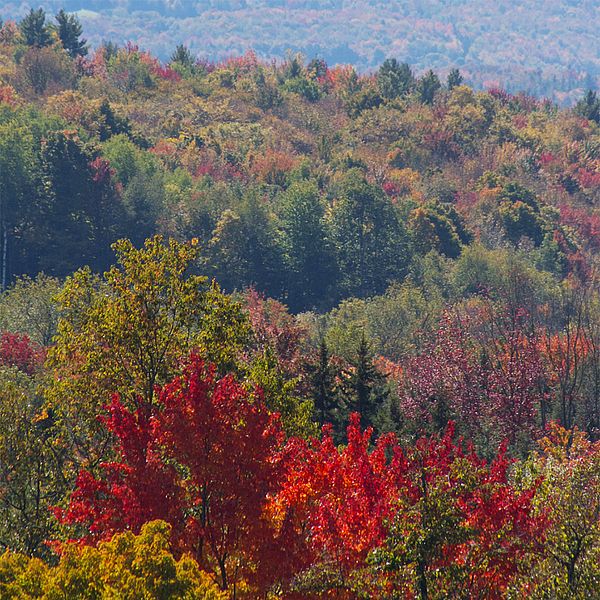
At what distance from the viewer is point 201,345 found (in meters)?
27.1

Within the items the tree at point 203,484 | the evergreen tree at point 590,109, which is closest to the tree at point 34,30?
the evergreen tree at point 590,109

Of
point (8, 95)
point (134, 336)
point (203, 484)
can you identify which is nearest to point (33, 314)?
point (134, 336)

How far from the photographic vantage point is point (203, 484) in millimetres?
21234

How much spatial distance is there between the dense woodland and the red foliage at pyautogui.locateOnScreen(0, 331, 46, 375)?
316mm

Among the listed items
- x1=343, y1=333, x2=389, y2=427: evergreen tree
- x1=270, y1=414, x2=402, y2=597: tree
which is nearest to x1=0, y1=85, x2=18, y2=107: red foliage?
x1=343, y1=333, x2=389, y2=427: evergreen tree

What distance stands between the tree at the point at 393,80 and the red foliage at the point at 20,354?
110 meters

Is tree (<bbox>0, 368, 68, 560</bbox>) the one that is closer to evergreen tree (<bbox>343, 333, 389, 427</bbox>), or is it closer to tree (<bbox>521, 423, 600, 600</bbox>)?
tree (<bbox>521, 423, 600, 600</bbox>)

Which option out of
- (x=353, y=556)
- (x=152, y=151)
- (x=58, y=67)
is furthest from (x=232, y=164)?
(x=353, y=556)

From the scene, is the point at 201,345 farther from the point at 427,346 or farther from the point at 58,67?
the point at 58,67

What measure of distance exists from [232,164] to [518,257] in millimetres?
40997

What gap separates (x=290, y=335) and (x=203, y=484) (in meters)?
28.8

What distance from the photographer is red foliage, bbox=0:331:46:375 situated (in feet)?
167

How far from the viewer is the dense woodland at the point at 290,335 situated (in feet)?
58.2

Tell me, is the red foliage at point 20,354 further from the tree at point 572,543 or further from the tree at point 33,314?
the tree at point 572,543
